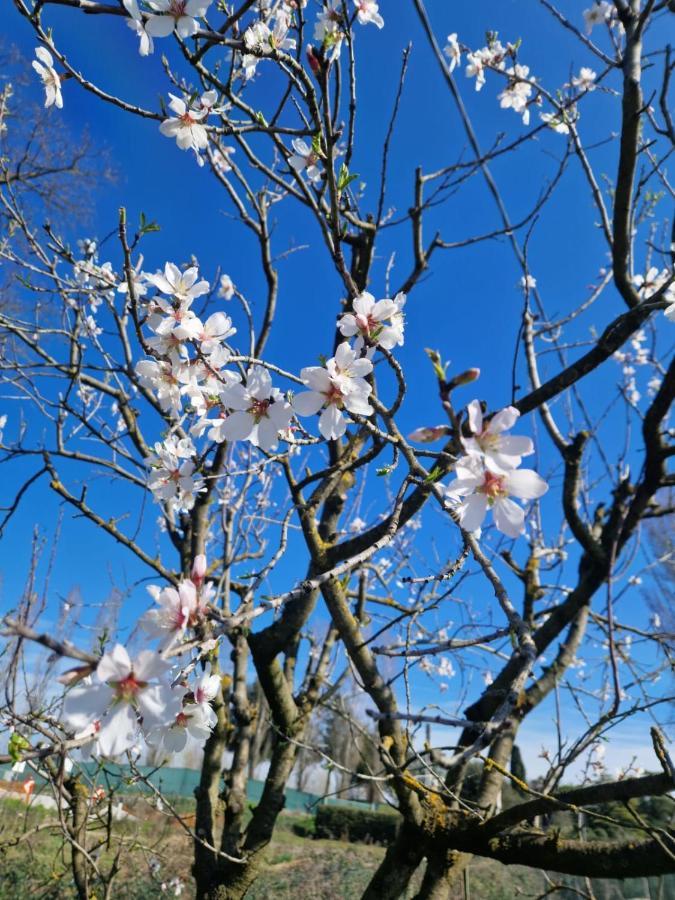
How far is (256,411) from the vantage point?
1.24 meters

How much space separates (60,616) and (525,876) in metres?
7.38

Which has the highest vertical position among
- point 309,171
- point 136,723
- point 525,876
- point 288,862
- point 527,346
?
point 527,346

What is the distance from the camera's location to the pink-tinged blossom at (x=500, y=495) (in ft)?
2.74

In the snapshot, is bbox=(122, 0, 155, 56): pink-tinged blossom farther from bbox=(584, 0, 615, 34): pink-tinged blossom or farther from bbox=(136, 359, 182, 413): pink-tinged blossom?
bbox=(584, 0, 615, 34): pink-tinged blossom

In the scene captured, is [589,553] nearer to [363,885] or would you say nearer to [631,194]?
[631,194]

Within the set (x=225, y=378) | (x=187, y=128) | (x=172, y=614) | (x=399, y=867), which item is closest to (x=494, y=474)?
(x=172, y=614)

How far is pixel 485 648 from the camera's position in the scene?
2.95 m

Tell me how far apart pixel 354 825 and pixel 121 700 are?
583 inches

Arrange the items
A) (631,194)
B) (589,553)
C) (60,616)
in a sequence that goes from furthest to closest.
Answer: (60,616), (589,553), (631,194)

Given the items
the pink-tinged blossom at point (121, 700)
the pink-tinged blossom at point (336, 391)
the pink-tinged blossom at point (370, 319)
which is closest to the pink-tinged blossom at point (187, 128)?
the pink-tinged blossom at point (370, 319)

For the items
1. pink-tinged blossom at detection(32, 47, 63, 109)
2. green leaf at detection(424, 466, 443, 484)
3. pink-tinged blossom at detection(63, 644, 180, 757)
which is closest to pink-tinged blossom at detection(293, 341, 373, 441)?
green leaf at detection(424, 466, 443, 484)

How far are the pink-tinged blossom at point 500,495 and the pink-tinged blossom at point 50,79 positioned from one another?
5.66 feet

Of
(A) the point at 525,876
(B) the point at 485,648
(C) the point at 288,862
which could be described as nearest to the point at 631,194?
(B) the point at 485,648

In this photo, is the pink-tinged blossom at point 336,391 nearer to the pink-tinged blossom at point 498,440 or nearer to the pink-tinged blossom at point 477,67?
the pink-tinged blossom at point 498,440
